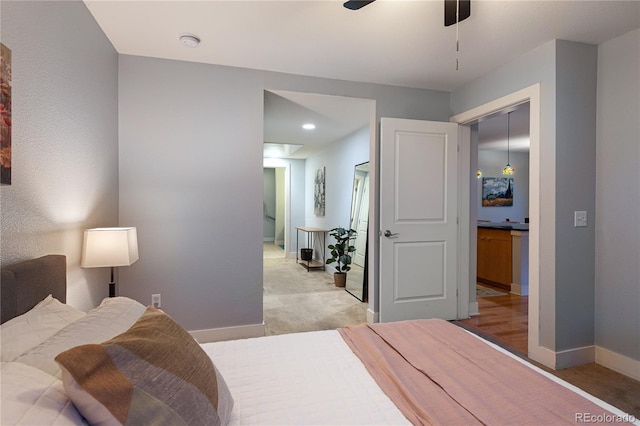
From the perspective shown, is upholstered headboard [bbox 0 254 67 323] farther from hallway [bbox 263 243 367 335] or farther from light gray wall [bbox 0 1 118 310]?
hallway [bbox 263 243 367 335]

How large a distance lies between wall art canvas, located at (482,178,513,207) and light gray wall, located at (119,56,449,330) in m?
5.88

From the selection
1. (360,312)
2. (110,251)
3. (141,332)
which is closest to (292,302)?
(360,312)

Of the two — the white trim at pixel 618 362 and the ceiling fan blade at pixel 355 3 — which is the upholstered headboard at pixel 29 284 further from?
the white trim at pixel 618 362

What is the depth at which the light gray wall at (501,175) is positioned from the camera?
7520 mm

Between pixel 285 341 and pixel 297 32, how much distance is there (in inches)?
80.8

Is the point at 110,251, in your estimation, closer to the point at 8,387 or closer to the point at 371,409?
the point at 8,387

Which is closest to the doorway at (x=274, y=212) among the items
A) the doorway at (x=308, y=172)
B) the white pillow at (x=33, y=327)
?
the doorway at (x=308, y=172)

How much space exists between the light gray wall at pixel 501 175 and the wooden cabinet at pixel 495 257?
2675 millimetres

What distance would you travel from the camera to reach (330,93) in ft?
10.5

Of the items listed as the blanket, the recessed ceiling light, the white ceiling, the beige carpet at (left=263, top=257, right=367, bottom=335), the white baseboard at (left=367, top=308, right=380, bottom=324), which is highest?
the white ceiling

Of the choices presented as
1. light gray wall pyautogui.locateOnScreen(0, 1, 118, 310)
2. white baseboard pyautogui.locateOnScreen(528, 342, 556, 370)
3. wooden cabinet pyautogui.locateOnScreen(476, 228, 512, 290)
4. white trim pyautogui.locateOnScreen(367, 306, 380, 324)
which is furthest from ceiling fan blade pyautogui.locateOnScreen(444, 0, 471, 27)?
wooden cabinet pyautogui.locateOnScreen(476, 228, 512, 290)

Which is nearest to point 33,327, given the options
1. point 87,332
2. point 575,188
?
point 87,332

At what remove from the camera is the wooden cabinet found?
Answer: 4633 millimetres

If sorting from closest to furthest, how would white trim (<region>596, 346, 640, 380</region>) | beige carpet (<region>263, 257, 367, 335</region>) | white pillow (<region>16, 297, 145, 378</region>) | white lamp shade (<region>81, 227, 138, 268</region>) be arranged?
white pillow (<region>16, 297, 145, 378</region>), white lamp shade (<region>81, 227, 138, 268</region>), white trim (<region>596, 346, 640, 380</region>), beige carpet (<region>263, 257, 367, 335</region>)
